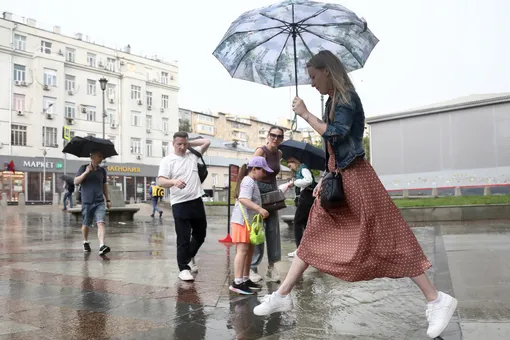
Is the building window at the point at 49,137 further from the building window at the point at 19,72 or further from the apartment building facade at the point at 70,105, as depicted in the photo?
the building window at the point at 19,72

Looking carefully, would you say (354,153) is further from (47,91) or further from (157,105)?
(157,105)

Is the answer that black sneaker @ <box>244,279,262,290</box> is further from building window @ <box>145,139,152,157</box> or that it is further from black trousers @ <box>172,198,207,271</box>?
building window @ <box>145,139,152,157</box>

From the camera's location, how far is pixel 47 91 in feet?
151

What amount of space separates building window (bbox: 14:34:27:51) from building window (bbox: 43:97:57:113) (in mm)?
5123

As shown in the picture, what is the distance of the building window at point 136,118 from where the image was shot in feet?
177

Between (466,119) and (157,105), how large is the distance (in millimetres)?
41060

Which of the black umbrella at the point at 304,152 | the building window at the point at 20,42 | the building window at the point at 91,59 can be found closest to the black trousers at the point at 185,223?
the black umbrella at the point at 304,152

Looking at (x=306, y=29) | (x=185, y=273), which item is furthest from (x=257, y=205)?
(x=306, y=29)

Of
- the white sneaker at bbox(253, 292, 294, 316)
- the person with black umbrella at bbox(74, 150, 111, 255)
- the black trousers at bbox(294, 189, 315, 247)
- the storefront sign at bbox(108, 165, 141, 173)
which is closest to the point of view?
the white sneaker at bbox(253, 292, 294, 316)

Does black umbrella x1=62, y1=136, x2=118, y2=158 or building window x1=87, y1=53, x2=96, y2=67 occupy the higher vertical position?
building window x1=87, y1=53, x2=96, y2=67

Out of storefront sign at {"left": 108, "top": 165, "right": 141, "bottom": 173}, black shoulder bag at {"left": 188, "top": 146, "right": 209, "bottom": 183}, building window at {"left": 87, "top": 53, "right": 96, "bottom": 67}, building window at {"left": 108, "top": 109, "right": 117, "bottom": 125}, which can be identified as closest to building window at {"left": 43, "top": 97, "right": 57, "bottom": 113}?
building window at {"left": 87, "top": 53, "right": 96, "bottom": 67}

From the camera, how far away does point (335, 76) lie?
3498 mm

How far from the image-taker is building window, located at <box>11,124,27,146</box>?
43.6 metres

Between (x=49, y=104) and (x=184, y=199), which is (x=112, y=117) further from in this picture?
(x=184, y=199)
